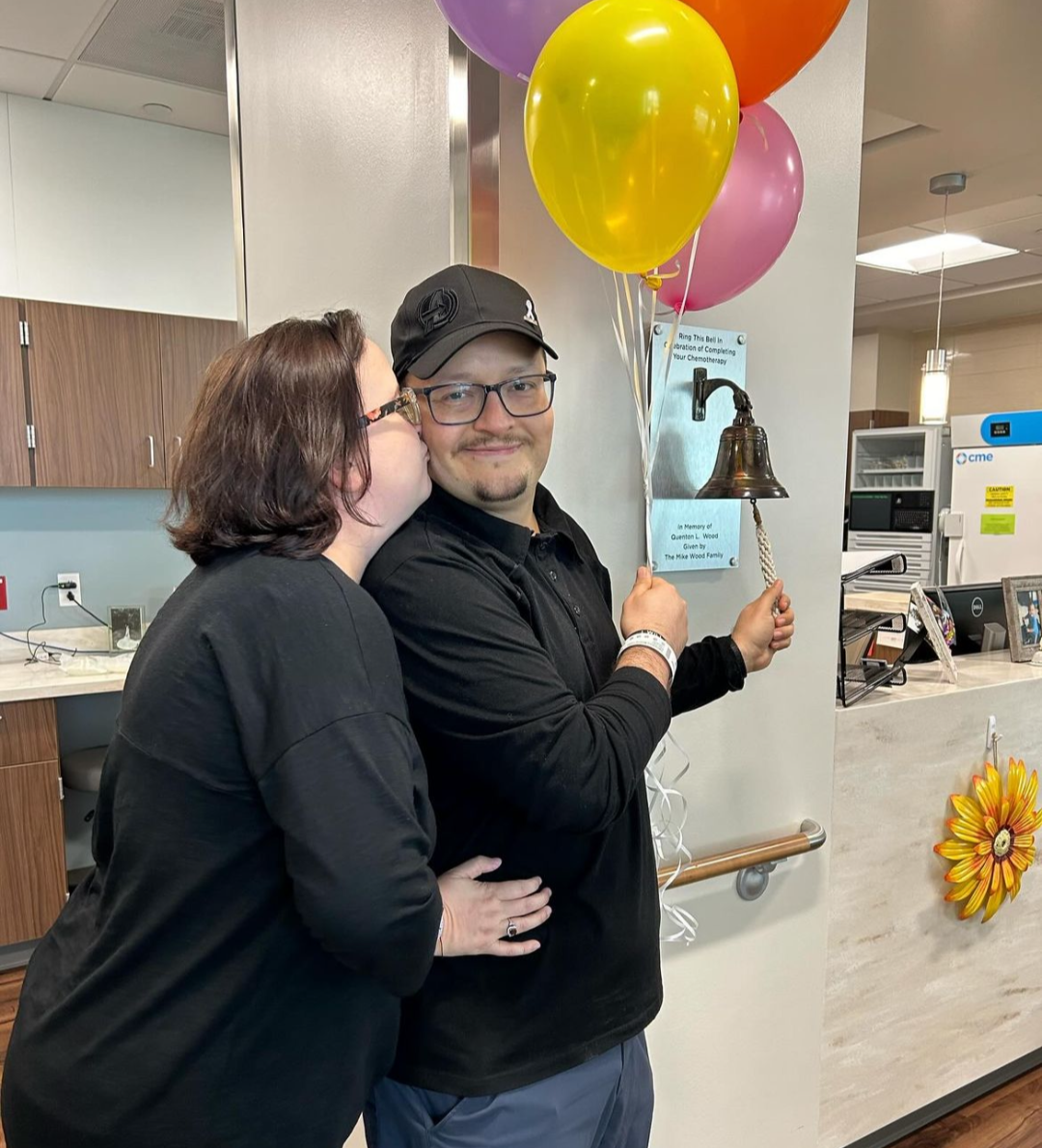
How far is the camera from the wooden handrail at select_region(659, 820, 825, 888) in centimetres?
146

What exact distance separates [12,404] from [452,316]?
2570 millimetres

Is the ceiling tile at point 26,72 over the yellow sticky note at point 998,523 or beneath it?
over

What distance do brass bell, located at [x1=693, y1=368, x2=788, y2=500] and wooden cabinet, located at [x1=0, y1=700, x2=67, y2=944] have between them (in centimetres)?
241

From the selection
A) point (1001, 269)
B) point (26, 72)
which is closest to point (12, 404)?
point (26, 72)

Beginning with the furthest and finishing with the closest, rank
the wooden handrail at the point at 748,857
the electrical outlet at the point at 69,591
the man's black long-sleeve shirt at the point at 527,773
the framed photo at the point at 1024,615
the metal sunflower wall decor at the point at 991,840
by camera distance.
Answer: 1. the electrical outlet at the point at 69,591
2. the framed photo at the point at 1024,615
3. the metal sunflower wall decor at the point at 991,840
4. the wooden handrail at the point at 748,857
5. the man's black long-sleeve shirt at the point at 527,773

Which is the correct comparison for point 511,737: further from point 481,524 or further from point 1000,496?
point 1000,496

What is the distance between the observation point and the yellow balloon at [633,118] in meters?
0.91

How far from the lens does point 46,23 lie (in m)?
2.63

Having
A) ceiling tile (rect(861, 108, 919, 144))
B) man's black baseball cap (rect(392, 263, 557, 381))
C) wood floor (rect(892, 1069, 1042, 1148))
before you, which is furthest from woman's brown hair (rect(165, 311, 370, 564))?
ceiling tile (rect(861, 108, 919, 144))

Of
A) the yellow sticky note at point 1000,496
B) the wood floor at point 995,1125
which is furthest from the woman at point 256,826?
the yellow sticky note at point 1000,496

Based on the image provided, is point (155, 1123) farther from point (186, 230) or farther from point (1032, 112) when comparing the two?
point (1032, 112)

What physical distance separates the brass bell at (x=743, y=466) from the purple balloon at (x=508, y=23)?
56 centimetres

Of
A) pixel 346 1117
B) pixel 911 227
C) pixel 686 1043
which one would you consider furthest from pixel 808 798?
pixel 911 227

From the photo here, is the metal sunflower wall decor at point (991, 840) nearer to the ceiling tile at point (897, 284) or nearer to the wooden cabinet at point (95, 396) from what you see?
the wooden cabinet at point (95, 396)
